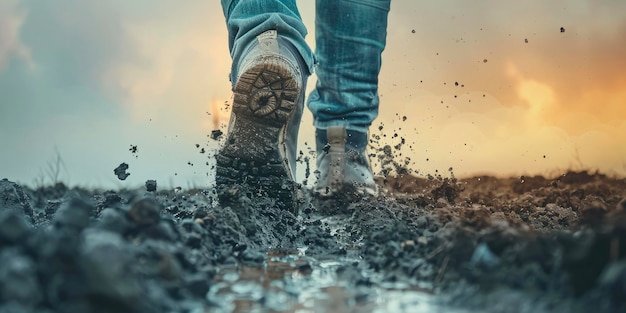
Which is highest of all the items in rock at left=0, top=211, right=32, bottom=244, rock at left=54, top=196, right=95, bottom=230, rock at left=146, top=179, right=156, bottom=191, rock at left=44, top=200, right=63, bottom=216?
rock at left=146, top=179, right=156, bottom=191

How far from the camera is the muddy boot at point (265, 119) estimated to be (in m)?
2.70

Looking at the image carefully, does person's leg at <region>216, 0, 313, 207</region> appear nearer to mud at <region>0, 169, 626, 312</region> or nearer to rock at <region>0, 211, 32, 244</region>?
mud at <region>0, 169, 626, 312</region>

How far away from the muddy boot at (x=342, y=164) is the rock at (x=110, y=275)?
2303 mm

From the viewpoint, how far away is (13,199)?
10.0 feet

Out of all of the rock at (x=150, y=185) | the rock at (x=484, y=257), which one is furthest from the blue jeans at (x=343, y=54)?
the rock at (x=484, y=257)

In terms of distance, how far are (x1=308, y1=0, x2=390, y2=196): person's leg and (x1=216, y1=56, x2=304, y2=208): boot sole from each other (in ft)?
2.29

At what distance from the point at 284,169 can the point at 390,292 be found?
139 centimetres

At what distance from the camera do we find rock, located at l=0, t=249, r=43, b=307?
1.19 metres

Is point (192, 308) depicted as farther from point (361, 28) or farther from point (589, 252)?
point (361, 28)

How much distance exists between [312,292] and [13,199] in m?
1.99

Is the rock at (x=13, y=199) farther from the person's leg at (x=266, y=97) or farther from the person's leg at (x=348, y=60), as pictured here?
the person's leg at (x=348, y=60)

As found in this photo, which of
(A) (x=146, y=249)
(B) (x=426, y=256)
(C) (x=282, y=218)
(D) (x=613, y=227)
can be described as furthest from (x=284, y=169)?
(D) (x=613, y=227)

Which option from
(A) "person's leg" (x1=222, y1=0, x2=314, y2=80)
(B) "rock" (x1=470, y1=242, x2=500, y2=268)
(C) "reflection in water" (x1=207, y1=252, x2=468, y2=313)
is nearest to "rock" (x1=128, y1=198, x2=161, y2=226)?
(C) "reflection in water" (x1=207, y1=252, x2=468, y2=313)

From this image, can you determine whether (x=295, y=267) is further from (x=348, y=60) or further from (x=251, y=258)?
(x=348, y=60)
